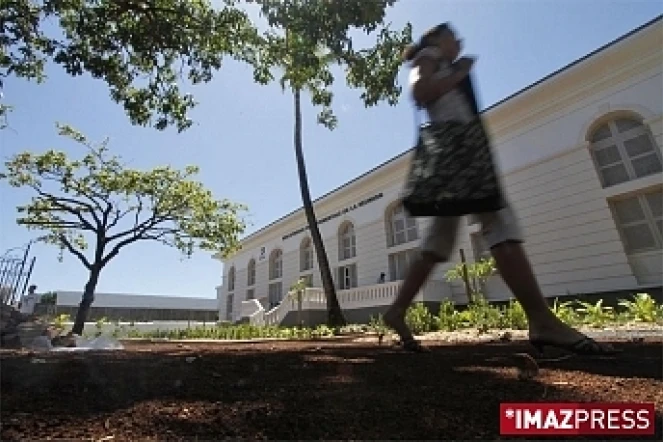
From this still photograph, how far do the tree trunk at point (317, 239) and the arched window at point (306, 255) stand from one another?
39.2 ft

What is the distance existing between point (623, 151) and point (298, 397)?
567 inches

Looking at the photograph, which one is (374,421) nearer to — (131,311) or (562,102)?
(562,102)

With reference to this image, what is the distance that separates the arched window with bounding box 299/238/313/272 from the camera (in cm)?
2642

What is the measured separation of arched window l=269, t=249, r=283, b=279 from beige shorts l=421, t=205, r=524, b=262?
27972mm

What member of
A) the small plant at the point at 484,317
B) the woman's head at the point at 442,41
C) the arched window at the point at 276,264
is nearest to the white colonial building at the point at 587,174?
the small plant at the point at 484,317

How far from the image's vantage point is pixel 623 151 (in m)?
12.2

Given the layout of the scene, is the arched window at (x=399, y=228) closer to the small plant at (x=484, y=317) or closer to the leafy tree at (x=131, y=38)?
the small plant at (x=484, y=317)

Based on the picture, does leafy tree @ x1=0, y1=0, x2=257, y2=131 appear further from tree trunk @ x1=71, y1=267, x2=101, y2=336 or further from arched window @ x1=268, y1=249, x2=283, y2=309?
arched window @ x1=268, y1=249, x2=283, y2=309

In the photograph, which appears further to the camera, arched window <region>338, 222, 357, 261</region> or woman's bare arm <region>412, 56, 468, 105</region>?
arched window <region>338, 222, 357, 261</region>

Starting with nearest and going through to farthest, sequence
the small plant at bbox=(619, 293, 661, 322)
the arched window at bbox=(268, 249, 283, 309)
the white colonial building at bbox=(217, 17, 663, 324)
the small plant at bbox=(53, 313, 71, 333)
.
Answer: the small plant at bbox=(619, 293, 661, 322) → the small plant at bbox=(53, 313, 71, 333) → the white colonial building at bbox=(217, 17, 663, 324) → the arched window at bbox=(268, 249, 283, 309)

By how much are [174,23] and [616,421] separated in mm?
6700

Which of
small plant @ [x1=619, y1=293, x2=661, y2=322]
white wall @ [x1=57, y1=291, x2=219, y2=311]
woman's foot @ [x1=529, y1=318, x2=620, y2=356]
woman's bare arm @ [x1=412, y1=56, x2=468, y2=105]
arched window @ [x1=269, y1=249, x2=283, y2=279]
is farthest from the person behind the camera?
white wall @ [x1=57, y1=291, x2=219, y2=311]

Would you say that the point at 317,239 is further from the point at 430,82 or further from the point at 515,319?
the point at 430,82

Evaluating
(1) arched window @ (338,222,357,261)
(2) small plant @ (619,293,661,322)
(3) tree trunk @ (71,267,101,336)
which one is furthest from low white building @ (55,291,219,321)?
(2) small plant @ (619,293,661,322)
